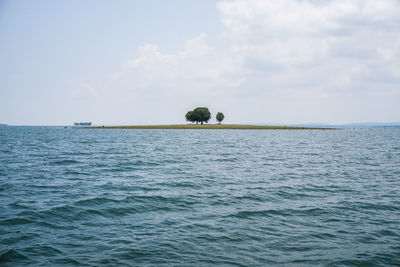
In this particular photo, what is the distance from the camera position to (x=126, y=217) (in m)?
13.9

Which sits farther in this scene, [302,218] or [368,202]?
[368,202]

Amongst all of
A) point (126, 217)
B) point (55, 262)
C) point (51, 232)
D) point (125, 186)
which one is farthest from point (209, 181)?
point (55, 262)

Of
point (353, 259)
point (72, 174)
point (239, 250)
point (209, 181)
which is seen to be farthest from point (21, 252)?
point (72, 174)

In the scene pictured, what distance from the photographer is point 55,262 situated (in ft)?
30.0

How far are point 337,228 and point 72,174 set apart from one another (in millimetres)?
22856

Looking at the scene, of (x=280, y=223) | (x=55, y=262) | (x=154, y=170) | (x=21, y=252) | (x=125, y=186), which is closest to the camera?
(x=55, y=262)

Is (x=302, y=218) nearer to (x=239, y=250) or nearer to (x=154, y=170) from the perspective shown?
(x=239, y=250)

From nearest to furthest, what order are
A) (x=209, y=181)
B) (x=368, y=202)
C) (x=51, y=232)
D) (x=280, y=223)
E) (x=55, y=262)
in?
(x=55, y=262) < (x=51, y=232) < (x=280, y=223) < (x=368, y=202) < (x=209, y=181)

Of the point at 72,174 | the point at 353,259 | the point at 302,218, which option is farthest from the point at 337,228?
the point at 72,174

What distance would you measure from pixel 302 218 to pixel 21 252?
40.1ft

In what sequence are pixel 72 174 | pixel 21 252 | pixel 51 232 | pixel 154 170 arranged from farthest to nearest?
pixel 154 170 < pixel 72 174 < pixel 51 232 < pixel 21 252

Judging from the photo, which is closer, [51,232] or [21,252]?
[21,252]

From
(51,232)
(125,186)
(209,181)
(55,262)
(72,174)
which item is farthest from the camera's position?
(72,174)

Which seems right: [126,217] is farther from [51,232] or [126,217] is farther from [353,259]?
Answer: [353,259]
